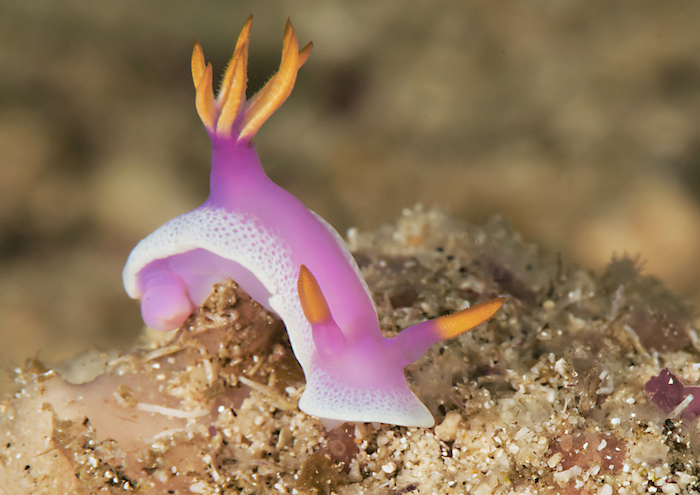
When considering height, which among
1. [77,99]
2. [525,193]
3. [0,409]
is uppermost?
[77,99]

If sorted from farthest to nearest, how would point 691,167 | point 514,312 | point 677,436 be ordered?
point 691,167 < point 514,312 < point 677,436

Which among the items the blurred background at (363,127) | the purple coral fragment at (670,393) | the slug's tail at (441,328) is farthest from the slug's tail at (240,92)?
the blurred background at (363,127)

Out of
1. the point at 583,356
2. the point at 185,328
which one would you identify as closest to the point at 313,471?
the point at 185,328

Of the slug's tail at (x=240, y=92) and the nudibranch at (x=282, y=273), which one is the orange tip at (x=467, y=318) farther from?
the slug's tail at (x=240, y=92)

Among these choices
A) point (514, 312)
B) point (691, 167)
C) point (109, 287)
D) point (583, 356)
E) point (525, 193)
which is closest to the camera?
point (583, 356)

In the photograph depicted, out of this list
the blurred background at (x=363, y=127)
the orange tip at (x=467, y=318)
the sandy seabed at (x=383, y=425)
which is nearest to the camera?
the orange tip at (x=467, y=318)

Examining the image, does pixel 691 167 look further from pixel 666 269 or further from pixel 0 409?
pixel 0 409

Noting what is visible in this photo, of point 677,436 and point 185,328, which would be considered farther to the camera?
point 185,328

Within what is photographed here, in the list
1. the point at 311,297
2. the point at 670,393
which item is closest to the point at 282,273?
the point at 311,297
